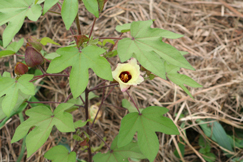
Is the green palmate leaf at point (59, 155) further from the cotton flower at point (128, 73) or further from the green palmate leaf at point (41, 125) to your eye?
the cotton flower at point (128, 73)

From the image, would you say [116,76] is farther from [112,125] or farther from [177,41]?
[177,41]

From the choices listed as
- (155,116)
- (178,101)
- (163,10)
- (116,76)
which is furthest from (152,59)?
(163,10)

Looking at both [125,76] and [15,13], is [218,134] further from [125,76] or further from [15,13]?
[15,13]

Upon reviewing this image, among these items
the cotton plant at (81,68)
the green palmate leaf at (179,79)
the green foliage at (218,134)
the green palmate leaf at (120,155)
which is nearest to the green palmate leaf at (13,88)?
the cotton plant at (81,68)

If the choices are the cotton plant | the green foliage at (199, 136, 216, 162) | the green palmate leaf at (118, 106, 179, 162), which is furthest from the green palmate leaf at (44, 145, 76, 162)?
the green foliage at (199, 136, 216, 162)

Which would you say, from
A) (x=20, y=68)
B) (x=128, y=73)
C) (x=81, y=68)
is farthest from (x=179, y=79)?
(x=20, y=68)
